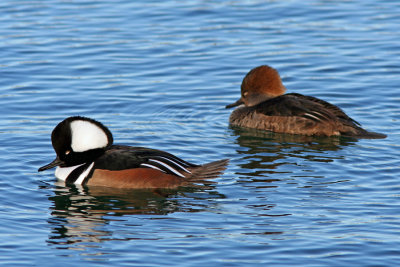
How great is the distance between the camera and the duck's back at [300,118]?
13.8 m

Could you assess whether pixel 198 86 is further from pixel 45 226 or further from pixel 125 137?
pixel 45 226

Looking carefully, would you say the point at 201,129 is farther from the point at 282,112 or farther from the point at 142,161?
the point at 142,161

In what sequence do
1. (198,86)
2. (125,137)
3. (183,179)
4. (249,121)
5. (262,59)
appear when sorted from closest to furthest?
(183,179) < (125,137) < (249,121) < (198,86) < (262,59)

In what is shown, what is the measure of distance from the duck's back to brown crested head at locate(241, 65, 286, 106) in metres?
0.50

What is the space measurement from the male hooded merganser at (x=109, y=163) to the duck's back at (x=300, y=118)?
297 centimetres

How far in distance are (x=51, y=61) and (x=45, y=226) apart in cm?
827

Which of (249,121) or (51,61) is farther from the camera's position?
(51,61)

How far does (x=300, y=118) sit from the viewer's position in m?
14.1

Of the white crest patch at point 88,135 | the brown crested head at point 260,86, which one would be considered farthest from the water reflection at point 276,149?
the white crest patch at point 88,135

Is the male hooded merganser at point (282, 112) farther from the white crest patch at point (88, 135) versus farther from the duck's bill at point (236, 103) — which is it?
the white crest patch at point (88, 135)

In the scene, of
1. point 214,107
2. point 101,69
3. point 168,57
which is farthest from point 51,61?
point 214,107

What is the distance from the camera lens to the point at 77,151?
1152 centimetres

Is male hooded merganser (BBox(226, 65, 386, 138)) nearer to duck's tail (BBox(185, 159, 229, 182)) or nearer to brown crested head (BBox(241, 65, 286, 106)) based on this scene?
brown crested head (BBox(241, 65, 286, 106))

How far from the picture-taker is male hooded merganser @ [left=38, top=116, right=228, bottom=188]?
11250 millimetres
